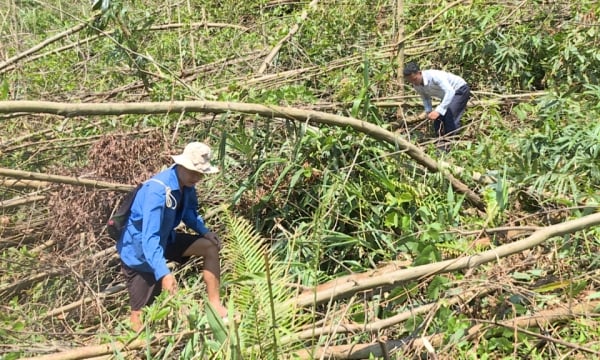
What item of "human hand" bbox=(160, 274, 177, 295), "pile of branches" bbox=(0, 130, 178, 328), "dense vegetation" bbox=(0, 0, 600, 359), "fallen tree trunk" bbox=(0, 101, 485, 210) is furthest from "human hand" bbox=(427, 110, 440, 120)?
"human hand" bbox=(160, 274, 177, 295)

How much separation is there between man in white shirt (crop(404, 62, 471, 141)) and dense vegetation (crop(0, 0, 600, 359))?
0.58ft

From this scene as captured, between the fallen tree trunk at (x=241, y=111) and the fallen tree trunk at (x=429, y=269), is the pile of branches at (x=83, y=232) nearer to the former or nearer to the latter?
the fallen tree trunk at (x=241, y=111)

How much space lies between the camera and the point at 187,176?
3318 millimetres

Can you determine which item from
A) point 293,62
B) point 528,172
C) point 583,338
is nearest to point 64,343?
point 583,338

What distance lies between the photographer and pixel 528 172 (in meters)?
3.73

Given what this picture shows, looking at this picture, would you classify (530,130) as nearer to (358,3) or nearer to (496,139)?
(496,139)

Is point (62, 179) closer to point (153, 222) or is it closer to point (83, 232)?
point (83, 232)

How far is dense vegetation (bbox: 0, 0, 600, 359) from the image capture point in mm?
2738

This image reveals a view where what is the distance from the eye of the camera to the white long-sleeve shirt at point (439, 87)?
5406 millimetres

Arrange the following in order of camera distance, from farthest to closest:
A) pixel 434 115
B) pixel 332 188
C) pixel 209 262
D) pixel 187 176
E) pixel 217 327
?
pixel 434 115, pixel 209 262, pixel 187 176, pixel 332 188, pixel 217 327

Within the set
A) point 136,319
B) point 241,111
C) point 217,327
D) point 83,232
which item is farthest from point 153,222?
point 83,232

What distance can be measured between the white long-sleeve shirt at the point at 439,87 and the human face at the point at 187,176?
9.10 ft

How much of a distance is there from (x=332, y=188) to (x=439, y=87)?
2837mm

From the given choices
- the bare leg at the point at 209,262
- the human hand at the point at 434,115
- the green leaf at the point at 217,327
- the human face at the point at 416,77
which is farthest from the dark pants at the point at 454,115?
the green leaf at the point at 217,327
